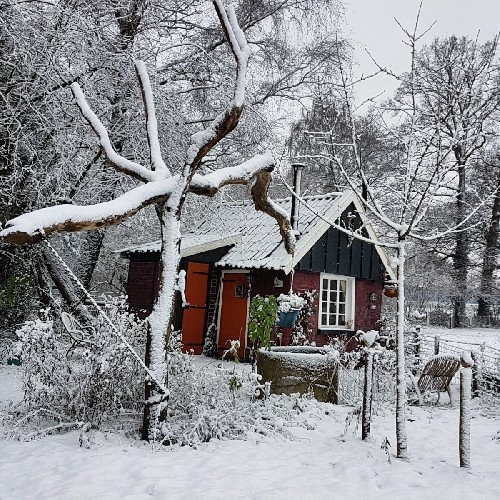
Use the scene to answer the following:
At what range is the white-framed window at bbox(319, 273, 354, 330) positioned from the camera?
1173cm

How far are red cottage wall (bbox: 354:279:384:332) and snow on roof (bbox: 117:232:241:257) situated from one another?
3543 millimetres

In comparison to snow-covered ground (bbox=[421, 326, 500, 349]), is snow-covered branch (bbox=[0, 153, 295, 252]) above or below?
above

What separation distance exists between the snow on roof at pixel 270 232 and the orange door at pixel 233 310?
23.7 inches

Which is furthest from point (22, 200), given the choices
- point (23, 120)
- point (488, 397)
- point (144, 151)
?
point (488, 397)

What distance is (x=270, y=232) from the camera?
11.8 meters

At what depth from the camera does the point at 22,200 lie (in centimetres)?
832

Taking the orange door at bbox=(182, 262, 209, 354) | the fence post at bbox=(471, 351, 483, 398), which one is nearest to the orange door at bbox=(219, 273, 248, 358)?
the orange door at bbox=(182, 262, 209, 354)

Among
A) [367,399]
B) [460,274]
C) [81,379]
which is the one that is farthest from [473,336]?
[81,379]

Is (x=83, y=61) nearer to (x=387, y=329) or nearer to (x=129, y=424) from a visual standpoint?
(x=129, y=424)

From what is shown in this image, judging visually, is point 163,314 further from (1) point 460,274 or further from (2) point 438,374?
(1) point 460,274

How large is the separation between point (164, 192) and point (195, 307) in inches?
280

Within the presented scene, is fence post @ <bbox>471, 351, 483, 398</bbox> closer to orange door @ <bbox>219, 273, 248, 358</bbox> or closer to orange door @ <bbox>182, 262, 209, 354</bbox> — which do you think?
orange door @ <bbox>219, 273, 248, 358</bbox>

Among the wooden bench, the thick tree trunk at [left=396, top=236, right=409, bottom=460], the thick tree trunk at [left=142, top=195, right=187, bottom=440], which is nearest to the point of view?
the thick tree trunk at [left=396, top=236, right=409, bottom=460]

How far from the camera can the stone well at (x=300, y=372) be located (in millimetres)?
6602
